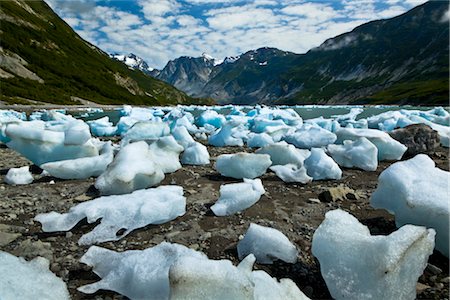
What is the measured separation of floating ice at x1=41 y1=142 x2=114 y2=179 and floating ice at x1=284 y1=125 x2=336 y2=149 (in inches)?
197

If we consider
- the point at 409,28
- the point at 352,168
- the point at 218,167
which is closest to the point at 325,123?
the point at 352,168

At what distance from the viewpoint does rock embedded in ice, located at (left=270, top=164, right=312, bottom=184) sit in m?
5.19

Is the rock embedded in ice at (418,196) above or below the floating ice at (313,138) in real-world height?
above

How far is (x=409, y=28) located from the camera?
156000 mm

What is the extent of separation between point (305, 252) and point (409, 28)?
182585 millimetres

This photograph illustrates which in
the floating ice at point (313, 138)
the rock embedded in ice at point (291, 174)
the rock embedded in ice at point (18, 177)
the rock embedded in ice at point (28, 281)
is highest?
the rock embedded in ice at point (28, 281)

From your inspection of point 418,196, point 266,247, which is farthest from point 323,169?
point 266,247

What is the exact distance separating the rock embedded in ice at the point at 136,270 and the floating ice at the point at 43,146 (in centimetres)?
352

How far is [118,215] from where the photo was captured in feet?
11.6

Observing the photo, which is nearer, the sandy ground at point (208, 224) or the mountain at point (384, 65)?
the sandy ground at point (208, 224)

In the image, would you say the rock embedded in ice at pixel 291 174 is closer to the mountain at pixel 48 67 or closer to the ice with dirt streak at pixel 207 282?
the ice with dirt streak at pixel 207 282

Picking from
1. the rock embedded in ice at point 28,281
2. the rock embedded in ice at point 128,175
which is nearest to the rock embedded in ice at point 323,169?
the rock embedded in ice at point 128,175

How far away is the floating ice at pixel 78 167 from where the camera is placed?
531 centimetres

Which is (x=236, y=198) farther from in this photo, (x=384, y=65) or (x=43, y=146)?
(x=384, y=65)
